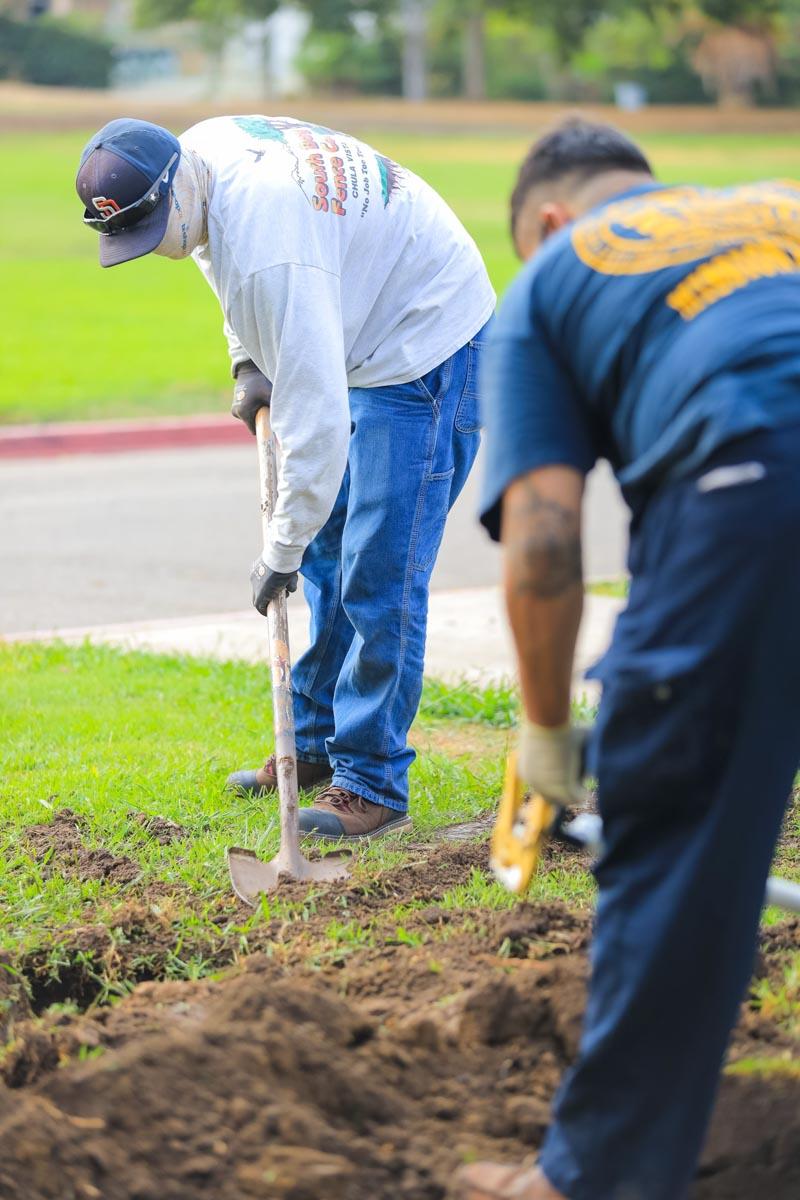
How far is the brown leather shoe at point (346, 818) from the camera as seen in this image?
4262 mm

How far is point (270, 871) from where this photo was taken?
389cm

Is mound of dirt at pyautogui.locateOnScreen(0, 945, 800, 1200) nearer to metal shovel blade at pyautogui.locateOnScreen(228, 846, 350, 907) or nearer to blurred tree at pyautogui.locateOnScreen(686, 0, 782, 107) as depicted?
metal shovel blade at pyautogui.locateOnScreen(228, 846, 350, 907)

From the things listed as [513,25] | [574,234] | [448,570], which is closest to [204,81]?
[513,25]

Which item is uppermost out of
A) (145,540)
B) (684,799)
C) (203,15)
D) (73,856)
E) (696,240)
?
(696,240)

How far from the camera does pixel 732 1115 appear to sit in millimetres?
2580

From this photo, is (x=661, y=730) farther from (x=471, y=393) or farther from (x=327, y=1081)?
(x=471, y=393)

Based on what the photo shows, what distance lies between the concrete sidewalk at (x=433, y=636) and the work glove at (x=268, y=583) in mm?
1867

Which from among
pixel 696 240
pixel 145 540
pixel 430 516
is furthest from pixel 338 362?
pixel 145 540

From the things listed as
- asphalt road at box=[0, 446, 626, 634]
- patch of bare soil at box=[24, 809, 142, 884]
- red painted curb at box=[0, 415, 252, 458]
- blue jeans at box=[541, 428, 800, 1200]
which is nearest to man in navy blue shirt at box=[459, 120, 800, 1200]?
blue jeans at box=[541, 428, 800, 1200]

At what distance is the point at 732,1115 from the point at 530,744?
0.74 metres

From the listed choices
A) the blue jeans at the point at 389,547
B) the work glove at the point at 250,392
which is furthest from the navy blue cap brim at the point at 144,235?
the blue jeans at the point at 389,547

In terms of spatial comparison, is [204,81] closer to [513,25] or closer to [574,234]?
[513,25]

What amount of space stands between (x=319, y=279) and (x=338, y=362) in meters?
0.20

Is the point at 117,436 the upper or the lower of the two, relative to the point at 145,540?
lower
